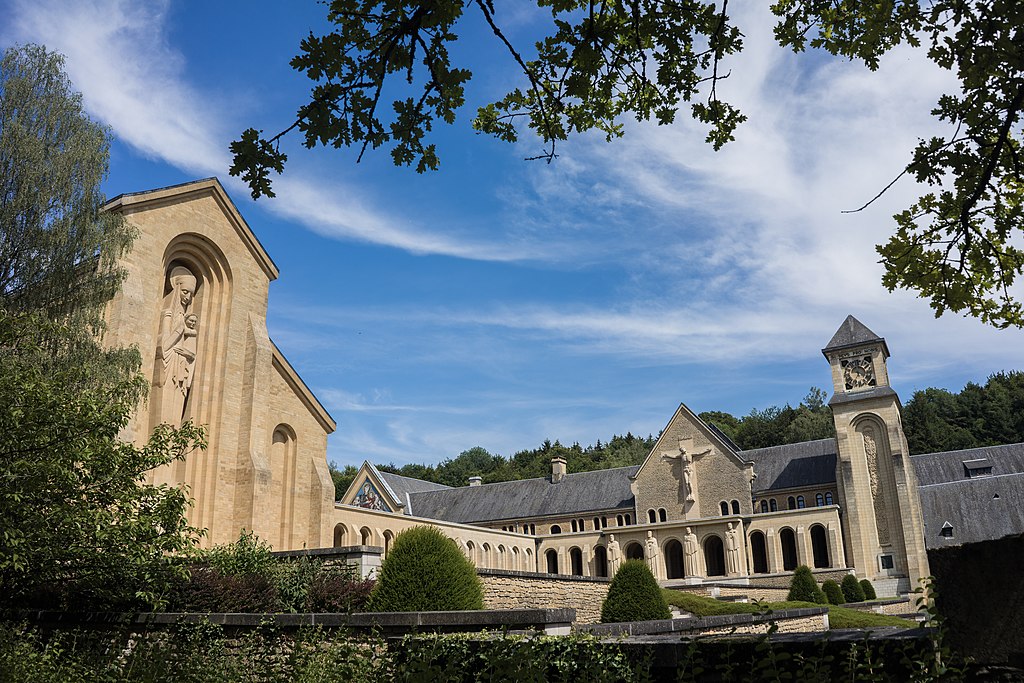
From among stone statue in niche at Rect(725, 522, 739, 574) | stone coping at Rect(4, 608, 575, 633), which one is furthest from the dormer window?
stone coping at Rect(4, 608, 575, 633)

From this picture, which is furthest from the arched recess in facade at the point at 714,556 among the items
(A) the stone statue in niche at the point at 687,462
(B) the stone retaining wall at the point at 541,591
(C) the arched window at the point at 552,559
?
(B) the stone retaining wall at the point at 541,591

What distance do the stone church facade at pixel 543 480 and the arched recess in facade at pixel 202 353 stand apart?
44 mm

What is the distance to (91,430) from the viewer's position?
1148 centimetres

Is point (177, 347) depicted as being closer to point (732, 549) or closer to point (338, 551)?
point (338, 551)

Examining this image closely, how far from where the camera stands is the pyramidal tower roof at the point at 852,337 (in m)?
49.4

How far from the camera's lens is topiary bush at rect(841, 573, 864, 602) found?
127ft

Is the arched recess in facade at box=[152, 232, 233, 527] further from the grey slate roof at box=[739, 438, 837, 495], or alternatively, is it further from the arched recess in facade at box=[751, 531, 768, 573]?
the grey slate roof at box=[739, 438, 837, 495]

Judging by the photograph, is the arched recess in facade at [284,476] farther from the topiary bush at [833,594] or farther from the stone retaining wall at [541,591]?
the topiary bush at [833,594]

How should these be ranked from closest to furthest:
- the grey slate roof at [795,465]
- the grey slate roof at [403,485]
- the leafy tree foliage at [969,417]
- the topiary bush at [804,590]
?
1. the topiary bush at [804,590]
2. the grey slate roof at [795,465]
3. the grey slate roof at [403,485]
4. the leafy tree foliage at [969,417]

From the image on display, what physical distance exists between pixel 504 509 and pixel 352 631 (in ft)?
187

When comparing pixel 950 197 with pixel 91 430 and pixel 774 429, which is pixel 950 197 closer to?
pixel 91 430

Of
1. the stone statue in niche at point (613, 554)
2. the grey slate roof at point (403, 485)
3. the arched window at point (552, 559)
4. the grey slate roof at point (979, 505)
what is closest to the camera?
the grey slate roof at point (979, 505)

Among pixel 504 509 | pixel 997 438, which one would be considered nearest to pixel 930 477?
pixel 997 438

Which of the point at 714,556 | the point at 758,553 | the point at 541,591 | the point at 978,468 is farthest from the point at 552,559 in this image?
the point at 541,591
